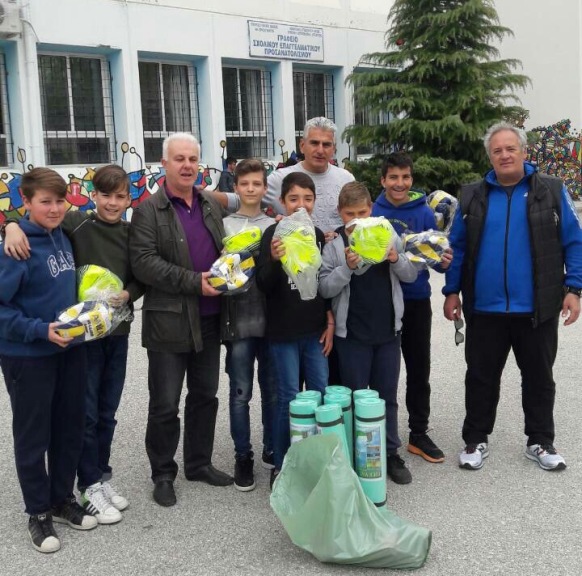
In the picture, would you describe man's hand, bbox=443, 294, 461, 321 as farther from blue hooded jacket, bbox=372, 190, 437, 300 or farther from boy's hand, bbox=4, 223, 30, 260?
boy's hand, bbox=4, 223, 30, 260

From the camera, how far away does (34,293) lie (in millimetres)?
3209

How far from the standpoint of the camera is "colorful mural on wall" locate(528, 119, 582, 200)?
22.5m

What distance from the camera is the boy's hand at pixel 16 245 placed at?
121 inches

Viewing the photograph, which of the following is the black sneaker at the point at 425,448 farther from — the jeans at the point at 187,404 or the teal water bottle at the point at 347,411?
the jeans at the point at 187,404

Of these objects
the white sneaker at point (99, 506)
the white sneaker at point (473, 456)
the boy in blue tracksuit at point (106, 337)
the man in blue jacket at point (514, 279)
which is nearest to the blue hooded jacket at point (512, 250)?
the man in blue jacket at point (514, 279)

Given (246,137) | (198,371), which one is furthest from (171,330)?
(246,137)

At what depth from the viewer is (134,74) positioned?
13.1 metres

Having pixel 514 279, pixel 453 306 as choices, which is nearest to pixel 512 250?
pixel 514 279

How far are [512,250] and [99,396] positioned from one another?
8.10ft

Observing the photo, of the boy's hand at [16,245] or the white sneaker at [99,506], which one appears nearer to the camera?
the boy's hand at [16,245]

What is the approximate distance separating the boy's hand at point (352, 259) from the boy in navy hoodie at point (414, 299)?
1.75ft

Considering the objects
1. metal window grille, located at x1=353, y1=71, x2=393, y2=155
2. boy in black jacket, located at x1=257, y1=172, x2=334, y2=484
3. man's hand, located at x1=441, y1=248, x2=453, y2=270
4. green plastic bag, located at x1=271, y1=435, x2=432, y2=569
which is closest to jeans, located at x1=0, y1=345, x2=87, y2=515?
boy in black jacket, located at x1=257, y1=172, x2=334, y2=484

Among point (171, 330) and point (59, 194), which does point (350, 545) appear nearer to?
point (171, 330)

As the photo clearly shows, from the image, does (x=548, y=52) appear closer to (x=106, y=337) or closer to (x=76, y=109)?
(x=76, y=109)
